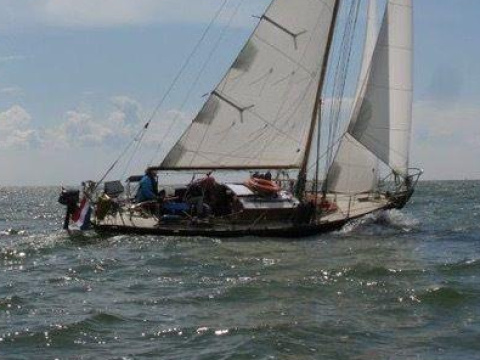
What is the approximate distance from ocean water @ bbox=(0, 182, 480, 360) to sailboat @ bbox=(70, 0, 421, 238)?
1276 millimetres

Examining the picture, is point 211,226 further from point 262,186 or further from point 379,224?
point 379,224

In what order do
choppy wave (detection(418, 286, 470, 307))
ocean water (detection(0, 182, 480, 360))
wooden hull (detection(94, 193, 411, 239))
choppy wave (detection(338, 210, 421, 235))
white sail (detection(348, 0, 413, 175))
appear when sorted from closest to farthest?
1. ocean water (detection(0, 182, 480, 360))
2. choppy wave (detection(418, 286, 470, 307))
3. wooden hull (detection(94, 193, 411, 239))
4. choppy wave (detection(338, 210, 421, 235))
5. white sail (detection(348, 0, 413, 175))

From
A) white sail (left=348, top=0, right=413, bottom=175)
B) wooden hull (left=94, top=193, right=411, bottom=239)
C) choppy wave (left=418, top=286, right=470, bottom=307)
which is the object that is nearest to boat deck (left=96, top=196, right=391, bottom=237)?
wooden hull (left=94, top=193, right=411, bottom=239)

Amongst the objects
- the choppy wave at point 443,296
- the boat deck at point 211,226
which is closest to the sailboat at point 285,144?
the boat deck at point 211,226

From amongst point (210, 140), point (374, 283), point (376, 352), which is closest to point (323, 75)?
point (210, 140)

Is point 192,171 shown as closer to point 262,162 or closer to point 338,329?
point 262,162

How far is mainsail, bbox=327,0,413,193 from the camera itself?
3156 cm

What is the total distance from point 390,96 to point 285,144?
4.96m

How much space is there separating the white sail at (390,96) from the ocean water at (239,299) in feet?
20.2

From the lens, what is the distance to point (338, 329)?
13414mm

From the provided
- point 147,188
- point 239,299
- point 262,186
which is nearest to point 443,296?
point 239,299

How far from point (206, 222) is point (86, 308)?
1120 centimetres

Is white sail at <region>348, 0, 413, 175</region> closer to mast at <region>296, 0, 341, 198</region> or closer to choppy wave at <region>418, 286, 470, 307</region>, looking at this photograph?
mast at <region>296, 0, 341, 198</region>

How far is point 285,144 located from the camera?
29578 mm
